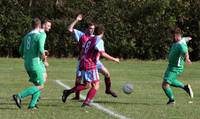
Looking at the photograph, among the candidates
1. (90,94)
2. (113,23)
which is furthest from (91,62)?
(113,23)

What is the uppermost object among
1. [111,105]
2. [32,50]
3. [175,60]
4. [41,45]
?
[41,45]

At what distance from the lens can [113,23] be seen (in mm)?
38906

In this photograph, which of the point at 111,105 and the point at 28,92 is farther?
the point at 111,105

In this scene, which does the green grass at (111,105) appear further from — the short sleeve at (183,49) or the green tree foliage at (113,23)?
the green tree foliage at (113,23)

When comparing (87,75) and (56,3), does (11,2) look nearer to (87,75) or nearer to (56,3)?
(56,3)

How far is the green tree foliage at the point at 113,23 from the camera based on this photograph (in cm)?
3828

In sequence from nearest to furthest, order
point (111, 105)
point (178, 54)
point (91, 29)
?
1. point (111, 105)
2. point (178, 54)
3. point (91, 29)

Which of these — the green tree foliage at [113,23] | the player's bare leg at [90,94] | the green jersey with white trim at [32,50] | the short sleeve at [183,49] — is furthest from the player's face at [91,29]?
the green tree foliage at [113,23]

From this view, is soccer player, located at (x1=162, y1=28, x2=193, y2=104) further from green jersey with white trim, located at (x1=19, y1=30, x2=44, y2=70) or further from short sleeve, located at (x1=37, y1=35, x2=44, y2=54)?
short sleeve, located at (x1=37, y1=35, x2=44, y2=54)

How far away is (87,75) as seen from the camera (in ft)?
41.9

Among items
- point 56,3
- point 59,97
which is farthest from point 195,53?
point 59,97

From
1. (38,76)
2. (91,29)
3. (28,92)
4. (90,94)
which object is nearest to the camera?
(28,92)

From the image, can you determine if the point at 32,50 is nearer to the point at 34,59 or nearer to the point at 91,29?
the point at 34,59

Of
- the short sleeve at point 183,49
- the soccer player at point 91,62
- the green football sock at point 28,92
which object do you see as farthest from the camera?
the short sleeve at point 183,49
